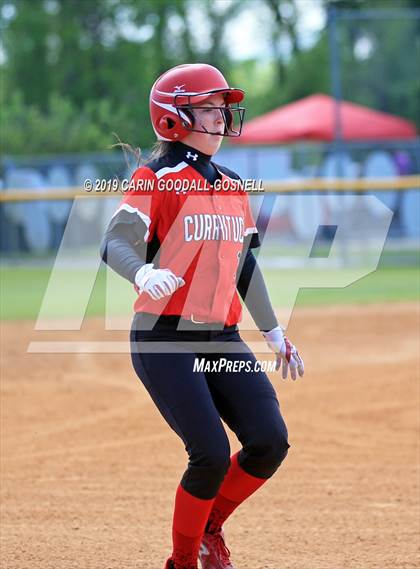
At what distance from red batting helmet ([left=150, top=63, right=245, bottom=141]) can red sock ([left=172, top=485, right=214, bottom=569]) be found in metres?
1.32

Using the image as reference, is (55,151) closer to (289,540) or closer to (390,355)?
(390,355)

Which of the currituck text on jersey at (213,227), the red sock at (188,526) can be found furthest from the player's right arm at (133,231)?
the red sock at (188,526)

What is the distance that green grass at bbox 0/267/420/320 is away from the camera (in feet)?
42.4

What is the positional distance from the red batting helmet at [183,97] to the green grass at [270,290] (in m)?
8.52

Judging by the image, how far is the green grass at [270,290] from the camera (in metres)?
12.9

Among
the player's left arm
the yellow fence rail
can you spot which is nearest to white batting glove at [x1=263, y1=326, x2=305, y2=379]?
the player's left arm

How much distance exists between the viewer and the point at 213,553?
3.93m

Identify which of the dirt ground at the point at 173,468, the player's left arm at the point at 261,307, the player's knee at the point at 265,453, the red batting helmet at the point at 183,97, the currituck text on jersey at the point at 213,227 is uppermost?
the red batting helmet at the point at 183,97

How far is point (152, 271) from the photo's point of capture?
11.5 ft

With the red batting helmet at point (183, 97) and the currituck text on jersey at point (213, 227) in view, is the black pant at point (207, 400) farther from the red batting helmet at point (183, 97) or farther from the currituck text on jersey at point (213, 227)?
the red batting helmet at point (183, 97)

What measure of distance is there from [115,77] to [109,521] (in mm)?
27080

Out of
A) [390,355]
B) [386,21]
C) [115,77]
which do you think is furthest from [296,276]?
[115,77]

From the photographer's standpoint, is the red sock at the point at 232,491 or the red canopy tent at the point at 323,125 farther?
the red canopy tent at the point at 323,125

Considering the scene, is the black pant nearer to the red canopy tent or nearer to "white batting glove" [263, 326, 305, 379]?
"white batting glove" [263, 326, 305, 379]
